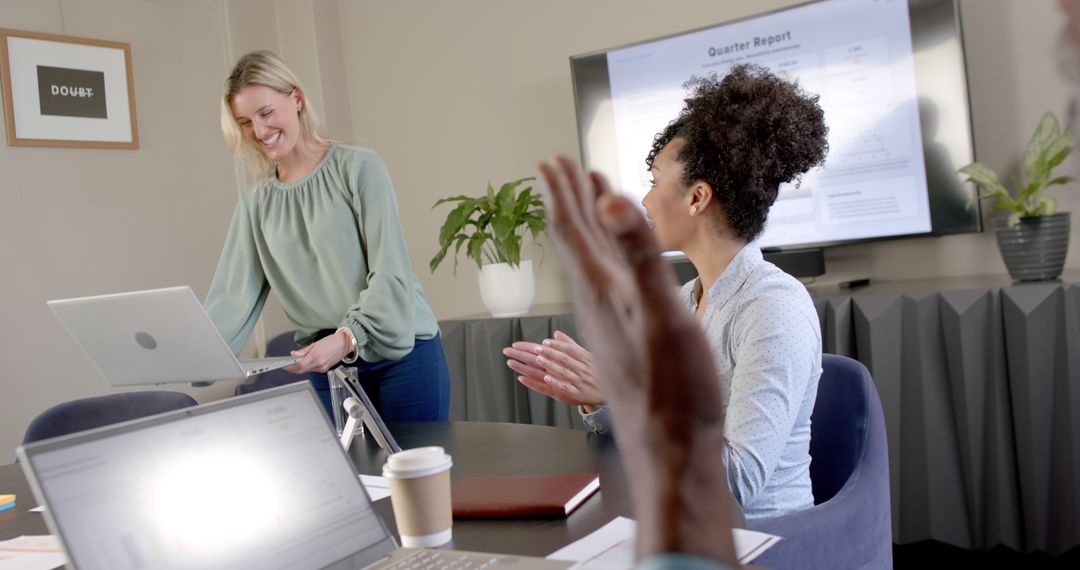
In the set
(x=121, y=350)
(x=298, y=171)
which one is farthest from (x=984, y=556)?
(x=121, y=350)

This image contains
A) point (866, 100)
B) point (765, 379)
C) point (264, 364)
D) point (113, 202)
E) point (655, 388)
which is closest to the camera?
point (655, 388)

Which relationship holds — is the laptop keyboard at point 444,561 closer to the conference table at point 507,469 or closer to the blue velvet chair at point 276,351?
the conference table at point 507,469

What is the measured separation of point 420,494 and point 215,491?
20 centimetres

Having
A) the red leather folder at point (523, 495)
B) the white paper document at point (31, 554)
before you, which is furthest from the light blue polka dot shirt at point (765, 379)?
the white paper document at point (31, 554)

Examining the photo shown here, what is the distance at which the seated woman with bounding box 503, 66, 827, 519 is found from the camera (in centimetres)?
122

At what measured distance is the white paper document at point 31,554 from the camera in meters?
1.03

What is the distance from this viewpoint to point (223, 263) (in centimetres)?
212

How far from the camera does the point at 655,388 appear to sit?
0.64 feet

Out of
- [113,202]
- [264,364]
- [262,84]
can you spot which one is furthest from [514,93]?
[264,364]

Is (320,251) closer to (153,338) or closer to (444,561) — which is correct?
(153,338)

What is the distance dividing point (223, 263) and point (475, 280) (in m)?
1.98

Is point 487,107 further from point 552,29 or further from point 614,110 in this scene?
point 614,110

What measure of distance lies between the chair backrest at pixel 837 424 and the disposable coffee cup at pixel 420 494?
2.34ft

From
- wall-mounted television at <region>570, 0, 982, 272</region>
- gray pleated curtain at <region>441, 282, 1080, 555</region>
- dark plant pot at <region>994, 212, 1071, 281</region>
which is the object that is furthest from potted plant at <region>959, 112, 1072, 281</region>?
wall-mounted television at <region>570, 0, 982, 272</region>
